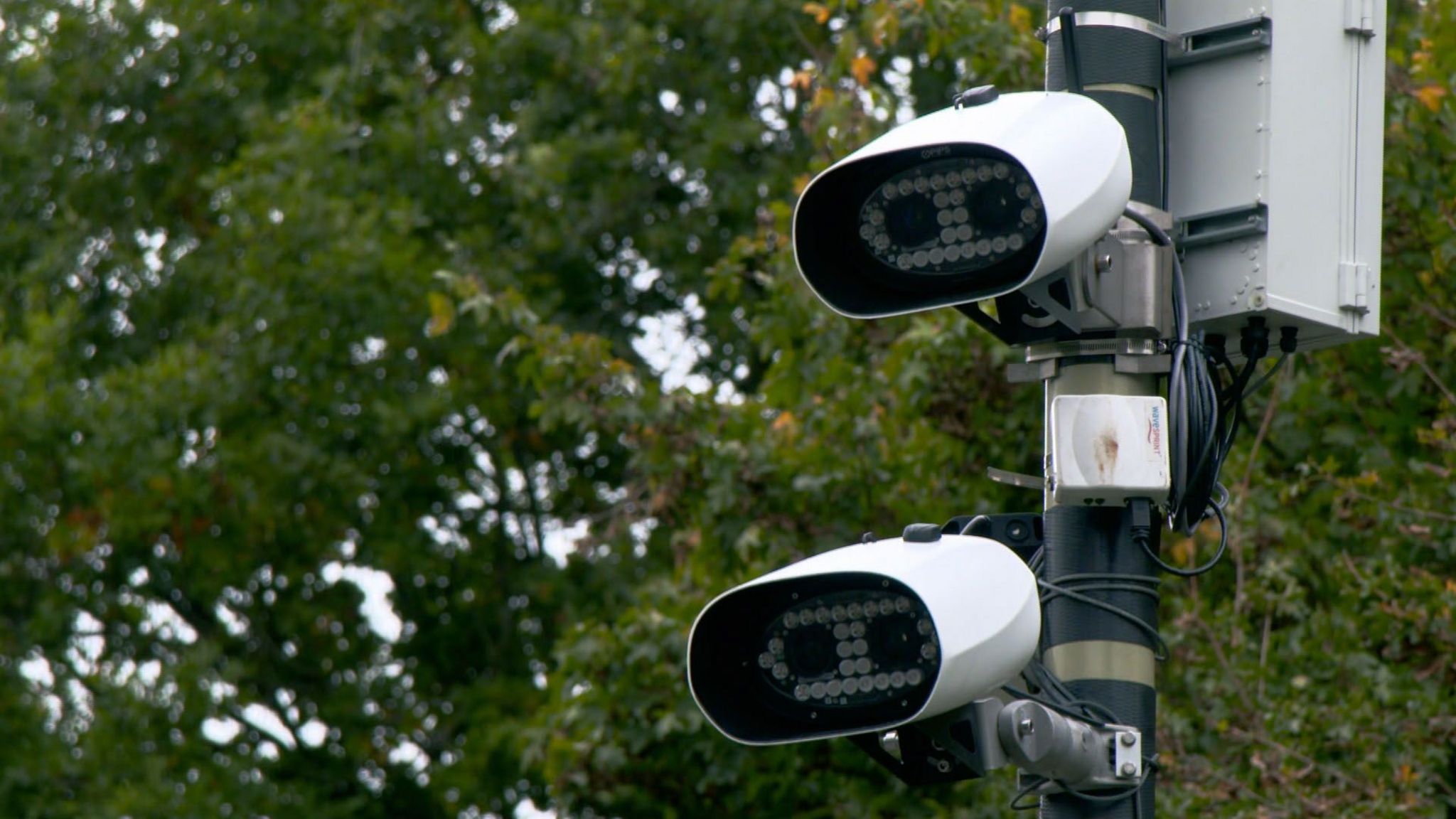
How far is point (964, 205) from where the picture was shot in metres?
3.38

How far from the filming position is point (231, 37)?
52.6ft

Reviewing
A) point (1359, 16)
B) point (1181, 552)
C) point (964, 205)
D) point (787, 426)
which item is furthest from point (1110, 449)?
point (787, 426)

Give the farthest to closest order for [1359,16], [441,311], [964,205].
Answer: [441,311] < [1359,16] < [964,205]

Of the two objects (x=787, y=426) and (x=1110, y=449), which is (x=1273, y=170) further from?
(x=787, y=426)

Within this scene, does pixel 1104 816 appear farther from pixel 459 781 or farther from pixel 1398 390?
pixel 459 781

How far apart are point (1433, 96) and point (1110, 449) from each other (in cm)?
515

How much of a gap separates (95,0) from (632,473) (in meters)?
6.15

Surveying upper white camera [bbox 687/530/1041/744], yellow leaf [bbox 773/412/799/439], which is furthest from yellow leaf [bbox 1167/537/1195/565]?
upper white camera [bbox 687/530/1041/744]

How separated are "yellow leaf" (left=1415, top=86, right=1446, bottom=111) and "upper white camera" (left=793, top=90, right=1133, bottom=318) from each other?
5.02m

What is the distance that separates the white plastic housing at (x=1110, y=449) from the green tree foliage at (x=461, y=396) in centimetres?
499

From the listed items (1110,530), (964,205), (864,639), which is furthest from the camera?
(1110,530)

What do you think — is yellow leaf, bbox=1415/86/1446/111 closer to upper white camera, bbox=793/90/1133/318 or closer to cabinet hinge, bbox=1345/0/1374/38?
cabinet hinge, bbox=1345/0/1374/38

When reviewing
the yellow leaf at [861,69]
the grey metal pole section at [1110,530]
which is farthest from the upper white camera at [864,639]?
the yellow leaf at [861,69]

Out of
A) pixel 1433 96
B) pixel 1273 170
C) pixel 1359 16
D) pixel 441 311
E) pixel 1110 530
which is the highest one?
pixel 1433 96
